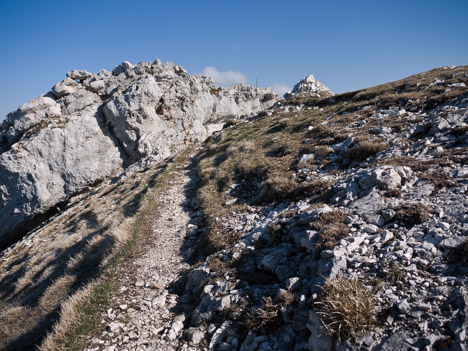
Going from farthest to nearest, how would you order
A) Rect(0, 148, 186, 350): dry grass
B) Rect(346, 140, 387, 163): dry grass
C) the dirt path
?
1. Rect(346, 140, 387, 163): dry grass
2. Rect(0, 148, 186, 350): dry grass
3. the dirt path

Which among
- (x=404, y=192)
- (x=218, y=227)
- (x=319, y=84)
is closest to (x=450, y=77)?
(x=404, y=192)

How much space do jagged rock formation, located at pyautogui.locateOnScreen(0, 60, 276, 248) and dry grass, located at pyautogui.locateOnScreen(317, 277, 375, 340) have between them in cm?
3249

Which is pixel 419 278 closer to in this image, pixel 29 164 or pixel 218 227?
pixel 218 227

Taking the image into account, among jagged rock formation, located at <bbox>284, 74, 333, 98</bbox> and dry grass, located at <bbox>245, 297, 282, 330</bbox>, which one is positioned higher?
jagged rock formation, located at <bbox>284, 74, 333, 98</bbox>

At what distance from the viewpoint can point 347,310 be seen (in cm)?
500

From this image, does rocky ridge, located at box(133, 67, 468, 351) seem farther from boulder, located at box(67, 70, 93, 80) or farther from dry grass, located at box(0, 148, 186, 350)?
boulder, located at box(67, 70, 93, 80)

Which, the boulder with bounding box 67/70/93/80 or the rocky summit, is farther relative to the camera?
the boulder with bounding box 67/70/93/80

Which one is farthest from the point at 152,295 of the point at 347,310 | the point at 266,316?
the point at 347,310

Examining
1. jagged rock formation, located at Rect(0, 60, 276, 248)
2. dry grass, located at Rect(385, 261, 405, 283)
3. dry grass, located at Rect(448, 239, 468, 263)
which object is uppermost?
jagged rock formation, located at Rect(0, 60, 276, 248)

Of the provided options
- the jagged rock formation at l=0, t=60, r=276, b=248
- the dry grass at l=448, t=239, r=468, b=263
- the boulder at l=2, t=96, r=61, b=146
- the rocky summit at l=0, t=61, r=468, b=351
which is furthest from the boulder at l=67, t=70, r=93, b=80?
the dry grass at l=448, t=239, r=468, b=263

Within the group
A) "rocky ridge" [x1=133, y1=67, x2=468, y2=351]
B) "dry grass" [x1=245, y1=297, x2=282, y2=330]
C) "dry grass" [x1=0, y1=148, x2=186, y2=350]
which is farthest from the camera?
"dry grass" [x1=0, y1=148, x2=186, y2=350]

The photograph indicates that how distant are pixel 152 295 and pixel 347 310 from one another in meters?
6.71

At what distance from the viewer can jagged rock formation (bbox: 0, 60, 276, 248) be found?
38.6 metres

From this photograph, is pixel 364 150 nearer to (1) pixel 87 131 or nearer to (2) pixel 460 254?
(2) pixel 460 254
